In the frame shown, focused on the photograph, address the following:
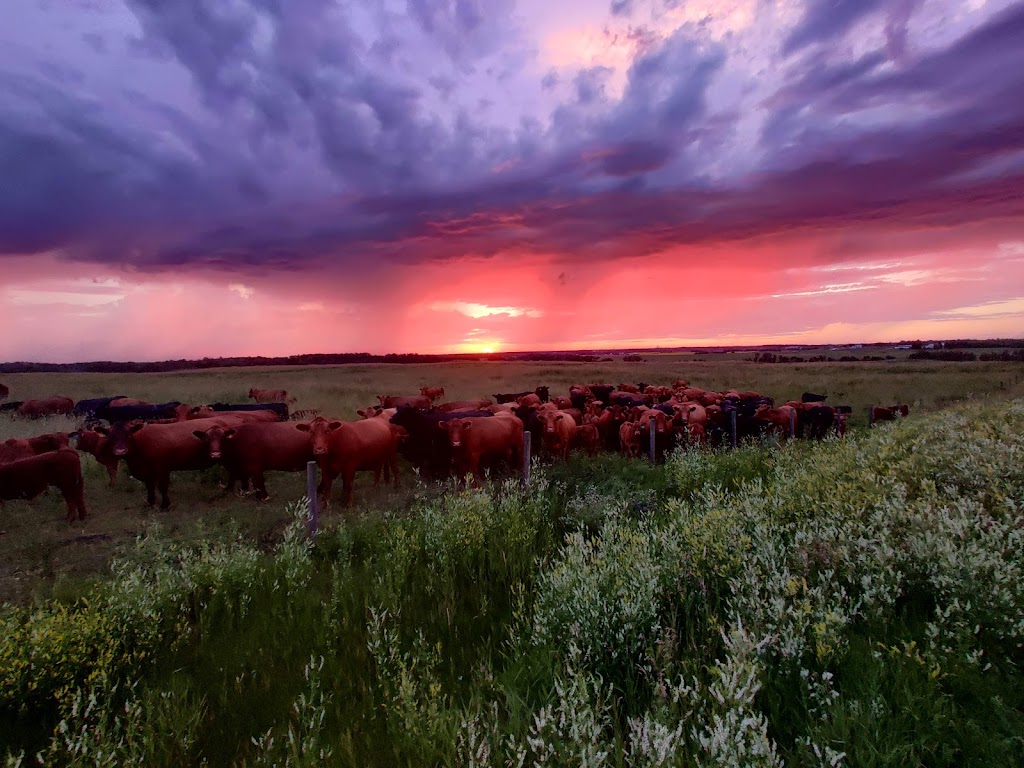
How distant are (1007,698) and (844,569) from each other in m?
1.41

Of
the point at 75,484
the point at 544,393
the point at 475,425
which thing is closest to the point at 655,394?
the point at 544,393

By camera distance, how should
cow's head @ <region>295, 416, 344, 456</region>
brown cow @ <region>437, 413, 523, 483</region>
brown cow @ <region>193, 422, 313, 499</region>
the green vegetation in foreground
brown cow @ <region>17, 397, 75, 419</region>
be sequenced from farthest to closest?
brown cow @ <region>17, 397, 75, 419</region> → brown cow @ <region>437, 413, 523, 483</region> → brown cow @ <region>193, 422, 313, 499</region> → cow's head @ <region>295, 416, 344, 456</region> → the green vegetation in foreground

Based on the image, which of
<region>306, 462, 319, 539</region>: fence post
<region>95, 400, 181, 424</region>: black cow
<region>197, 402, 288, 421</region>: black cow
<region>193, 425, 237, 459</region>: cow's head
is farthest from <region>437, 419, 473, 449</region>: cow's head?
<region>95, 400, 181, 424</region>: black cow

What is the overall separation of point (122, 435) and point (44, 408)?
21787 mm

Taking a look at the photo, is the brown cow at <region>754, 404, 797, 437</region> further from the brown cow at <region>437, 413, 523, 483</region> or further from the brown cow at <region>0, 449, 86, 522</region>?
the brown cow at <region>0, 449, 86, 522</region>

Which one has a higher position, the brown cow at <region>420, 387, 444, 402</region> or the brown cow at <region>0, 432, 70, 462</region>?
the brown cow at <region>0, 432, 70, 462</region>

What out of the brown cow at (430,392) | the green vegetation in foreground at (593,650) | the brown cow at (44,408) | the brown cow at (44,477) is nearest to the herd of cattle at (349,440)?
the brown cow at (44,477)

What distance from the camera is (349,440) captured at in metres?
13.0

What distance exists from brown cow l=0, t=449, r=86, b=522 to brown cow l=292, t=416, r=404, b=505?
4445mm

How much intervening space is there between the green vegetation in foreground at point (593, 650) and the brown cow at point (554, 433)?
9929 millimetres

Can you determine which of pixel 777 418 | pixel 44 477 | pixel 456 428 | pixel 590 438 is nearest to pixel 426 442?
pixel 456 428

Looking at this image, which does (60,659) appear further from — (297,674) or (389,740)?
(389,740)

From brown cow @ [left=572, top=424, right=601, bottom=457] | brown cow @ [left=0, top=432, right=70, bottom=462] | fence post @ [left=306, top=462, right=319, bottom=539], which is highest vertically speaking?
brown cow @ [left=0, top=432, right=70, bottom=462]

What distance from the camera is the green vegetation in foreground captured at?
9.02 feet
